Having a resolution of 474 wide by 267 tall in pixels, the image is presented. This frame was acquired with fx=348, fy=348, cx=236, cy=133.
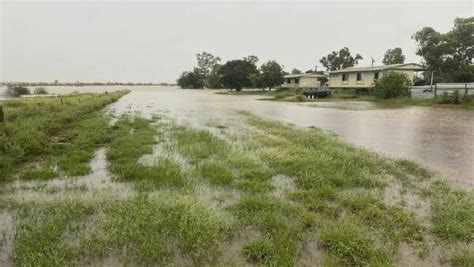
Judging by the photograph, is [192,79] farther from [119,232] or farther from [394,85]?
[119,232]

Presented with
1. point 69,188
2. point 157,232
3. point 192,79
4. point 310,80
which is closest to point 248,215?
point 157,232

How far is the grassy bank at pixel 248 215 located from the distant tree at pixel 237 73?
66.1m

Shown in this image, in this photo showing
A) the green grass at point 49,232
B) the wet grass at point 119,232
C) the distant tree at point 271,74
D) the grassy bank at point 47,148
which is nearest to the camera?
the green grass at point 49,232

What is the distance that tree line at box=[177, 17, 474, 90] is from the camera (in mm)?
44062

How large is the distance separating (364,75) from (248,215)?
163 feet

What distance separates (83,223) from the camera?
16.8 feet

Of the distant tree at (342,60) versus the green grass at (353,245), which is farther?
the distant tree at (342,60)

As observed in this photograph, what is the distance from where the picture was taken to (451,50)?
44.7 meters

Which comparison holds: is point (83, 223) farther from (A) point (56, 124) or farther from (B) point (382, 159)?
(A) point (56, 124)

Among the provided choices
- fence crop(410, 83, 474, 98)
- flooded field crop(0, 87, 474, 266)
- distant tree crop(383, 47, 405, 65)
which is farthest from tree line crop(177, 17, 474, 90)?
flooded field crop(0, 87, 474, 266)

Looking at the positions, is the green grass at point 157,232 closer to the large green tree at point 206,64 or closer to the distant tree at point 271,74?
the distant tree at point 271,74

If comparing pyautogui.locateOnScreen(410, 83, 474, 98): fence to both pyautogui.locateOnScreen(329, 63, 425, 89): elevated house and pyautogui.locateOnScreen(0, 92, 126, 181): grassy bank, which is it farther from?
pyautogui.locateOnScreen(0, 92, 126, 181): grassy bank

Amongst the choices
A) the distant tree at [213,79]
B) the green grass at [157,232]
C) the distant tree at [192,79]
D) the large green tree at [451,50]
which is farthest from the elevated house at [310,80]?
the green grass at [157,232]

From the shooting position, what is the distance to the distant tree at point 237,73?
7419 centimetres
